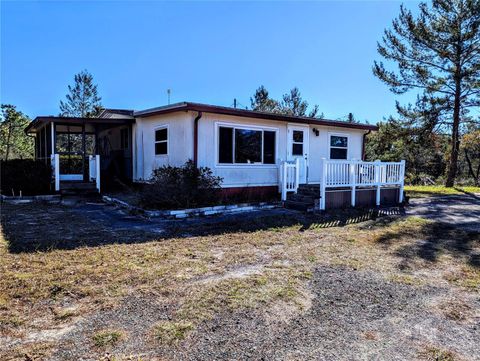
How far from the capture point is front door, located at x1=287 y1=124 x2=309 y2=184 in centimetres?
1166

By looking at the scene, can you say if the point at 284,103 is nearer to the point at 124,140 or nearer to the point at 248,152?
the point at 124,140

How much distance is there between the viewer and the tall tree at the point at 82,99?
94.8 feet

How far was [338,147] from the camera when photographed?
1311 cm

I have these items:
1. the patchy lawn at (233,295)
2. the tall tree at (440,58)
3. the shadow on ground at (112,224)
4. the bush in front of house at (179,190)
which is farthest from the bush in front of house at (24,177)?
the tall tree at (440,58)

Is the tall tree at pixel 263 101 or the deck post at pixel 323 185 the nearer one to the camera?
the deck post at pixel 323 185

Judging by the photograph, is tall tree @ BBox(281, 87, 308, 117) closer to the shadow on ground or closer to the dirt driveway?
the dirt driveway

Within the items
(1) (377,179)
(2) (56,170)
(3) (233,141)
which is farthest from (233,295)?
(2) (56,170)

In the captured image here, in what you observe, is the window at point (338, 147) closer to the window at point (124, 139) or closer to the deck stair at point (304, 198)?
the deck stair at point (304, 198)

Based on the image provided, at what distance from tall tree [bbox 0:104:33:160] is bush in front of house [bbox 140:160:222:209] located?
919 inches

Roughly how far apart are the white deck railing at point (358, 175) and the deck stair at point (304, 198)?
0.93 ft

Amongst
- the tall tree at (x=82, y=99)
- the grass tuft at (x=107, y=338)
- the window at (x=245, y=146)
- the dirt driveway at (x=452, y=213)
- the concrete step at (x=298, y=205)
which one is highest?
the tall tree at (x=82, y=99)

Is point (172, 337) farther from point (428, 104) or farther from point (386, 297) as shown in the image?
point (428, 104)

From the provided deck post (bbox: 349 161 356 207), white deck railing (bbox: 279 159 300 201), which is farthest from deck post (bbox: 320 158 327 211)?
white deck railing (bbox: 279 159 300 201)

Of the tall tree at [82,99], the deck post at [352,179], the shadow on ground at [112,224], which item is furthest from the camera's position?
the tall tree at [82,99]
